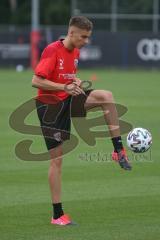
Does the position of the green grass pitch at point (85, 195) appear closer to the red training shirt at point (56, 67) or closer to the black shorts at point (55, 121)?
the black shorts at point (55, 121)

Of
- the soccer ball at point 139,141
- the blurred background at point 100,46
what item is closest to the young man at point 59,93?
the soccer ball at point 139,141

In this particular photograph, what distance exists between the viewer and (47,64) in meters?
9.28

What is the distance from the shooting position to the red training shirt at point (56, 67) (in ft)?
30.5

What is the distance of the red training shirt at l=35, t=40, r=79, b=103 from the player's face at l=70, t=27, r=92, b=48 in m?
0.17

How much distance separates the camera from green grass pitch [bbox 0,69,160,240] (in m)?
8.99

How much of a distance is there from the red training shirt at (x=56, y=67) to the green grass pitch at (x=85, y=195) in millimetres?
1479

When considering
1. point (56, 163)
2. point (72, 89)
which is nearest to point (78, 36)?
point (72, 89)

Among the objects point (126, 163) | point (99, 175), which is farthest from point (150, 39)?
point (126, 163)

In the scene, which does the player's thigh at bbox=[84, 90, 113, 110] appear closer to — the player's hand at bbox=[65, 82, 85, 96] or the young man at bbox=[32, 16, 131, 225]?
the young man at bbox=[32, 16, 131, 225]

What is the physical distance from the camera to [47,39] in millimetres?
46156

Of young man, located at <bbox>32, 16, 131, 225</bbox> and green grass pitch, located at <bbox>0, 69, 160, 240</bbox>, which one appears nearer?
green grass pitch, located at <bbox>0, 69, 160, 240</bbox>

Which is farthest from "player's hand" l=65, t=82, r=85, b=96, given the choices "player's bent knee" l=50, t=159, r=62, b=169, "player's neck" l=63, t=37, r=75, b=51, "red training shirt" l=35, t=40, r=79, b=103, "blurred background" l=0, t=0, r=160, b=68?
"blurred background" l=0, t=0, r=160, b=68

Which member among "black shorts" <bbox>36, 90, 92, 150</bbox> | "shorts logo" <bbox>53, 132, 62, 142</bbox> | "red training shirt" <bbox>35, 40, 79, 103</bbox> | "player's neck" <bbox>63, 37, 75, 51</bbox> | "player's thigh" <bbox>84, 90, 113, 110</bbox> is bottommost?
"shorts logo" <bbox>53, 132, 62, 142</bbox>

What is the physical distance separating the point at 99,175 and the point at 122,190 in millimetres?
1387
